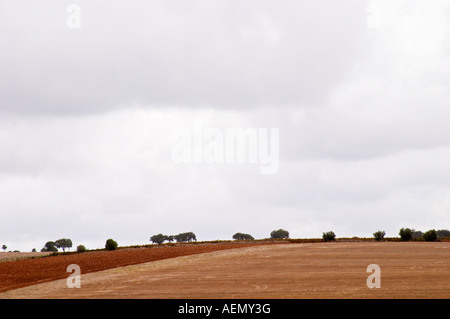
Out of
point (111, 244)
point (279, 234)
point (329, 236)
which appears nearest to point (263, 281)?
point (329, 236)

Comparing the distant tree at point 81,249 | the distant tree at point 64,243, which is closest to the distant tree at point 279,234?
the distant tree at point 64,243

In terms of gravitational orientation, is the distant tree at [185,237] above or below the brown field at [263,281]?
below

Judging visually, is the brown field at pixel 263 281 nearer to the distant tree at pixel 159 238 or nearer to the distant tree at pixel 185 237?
the distant tree at pixel 159 238

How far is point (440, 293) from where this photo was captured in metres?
21.0

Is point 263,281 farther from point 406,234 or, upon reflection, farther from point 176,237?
point 176,237

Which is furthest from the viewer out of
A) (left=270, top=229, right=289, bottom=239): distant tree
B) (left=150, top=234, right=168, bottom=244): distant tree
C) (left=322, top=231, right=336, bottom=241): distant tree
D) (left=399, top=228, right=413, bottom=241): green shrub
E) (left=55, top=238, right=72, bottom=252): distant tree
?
(left=55, top=238, right=72, bottom=252): distant tree

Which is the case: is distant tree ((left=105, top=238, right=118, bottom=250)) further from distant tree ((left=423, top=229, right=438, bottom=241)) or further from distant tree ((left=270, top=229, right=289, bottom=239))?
distant tree ((left=270, top=229, right=289, bottom=239))

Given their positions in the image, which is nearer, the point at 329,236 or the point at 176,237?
the point at 329,236

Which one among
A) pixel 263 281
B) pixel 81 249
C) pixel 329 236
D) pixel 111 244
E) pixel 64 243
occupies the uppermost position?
pixel 263 281

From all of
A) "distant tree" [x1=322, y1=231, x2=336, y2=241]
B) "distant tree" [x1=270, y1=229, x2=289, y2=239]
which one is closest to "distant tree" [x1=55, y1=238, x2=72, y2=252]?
"distant tree" [x1=270, y1=229, x2=289, y2=239]

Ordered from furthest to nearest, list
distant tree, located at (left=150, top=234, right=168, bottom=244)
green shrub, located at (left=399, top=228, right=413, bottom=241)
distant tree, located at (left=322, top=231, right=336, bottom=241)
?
distant tree, located at (left=150, top=234, right=168, bottom=244) < distant tree, located at (left=322, top=231, right=336, bottom=241) < green shrub, located at (left=399, top=228, right=413, bottom=241)
